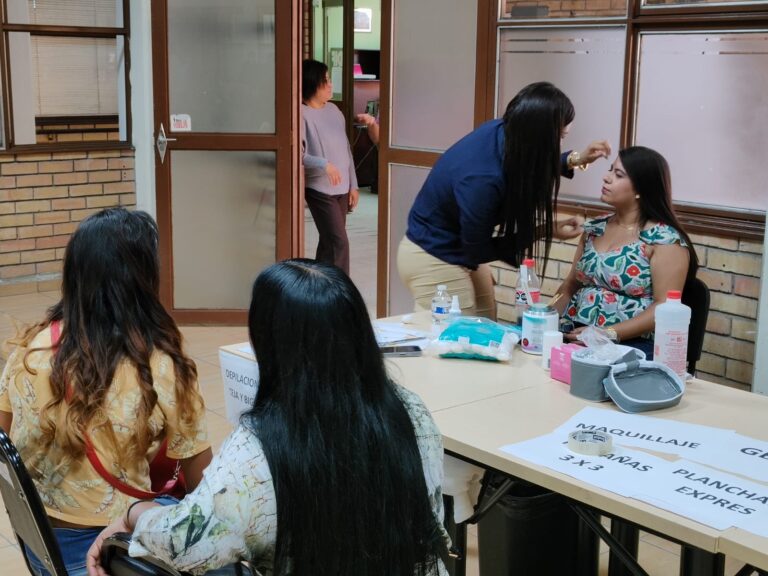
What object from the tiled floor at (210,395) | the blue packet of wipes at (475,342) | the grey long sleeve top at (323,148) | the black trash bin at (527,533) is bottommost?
the tiled floor at (210,395)

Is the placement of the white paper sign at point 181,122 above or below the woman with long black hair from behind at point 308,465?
above

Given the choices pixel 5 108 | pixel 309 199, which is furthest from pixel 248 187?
pixel 5 108

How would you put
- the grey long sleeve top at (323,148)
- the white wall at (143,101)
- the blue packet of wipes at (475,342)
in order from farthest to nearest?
the white wall at (143,101), the grey long sleeve top at (323,148), the blue packet of wipes at (475,342)

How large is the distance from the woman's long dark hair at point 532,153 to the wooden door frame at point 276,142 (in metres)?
2.81

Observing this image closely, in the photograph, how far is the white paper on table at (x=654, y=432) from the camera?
86.4 inches

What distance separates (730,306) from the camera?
12.5ft

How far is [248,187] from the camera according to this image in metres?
6.10

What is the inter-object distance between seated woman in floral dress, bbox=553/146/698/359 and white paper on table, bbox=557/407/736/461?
776 mm

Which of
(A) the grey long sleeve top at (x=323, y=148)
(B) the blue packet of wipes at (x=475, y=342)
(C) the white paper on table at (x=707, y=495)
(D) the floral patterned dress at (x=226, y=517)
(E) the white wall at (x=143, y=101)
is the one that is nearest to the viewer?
(D) the floral patterned dress at (x=226, y=517)

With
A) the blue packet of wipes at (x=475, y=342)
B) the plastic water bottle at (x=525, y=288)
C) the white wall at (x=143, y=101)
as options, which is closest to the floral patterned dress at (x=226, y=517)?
the blue packet of wipes at (x=475, y=342)

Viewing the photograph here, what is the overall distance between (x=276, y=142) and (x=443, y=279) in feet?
8.81

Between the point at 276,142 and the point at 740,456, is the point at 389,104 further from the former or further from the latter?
the point at 740,456

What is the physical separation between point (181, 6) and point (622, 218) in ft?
11.2

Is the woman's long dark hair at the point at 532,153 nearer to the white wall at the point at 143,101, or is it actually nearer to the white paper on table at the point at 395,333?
the white paper on table at the point at 395,333
